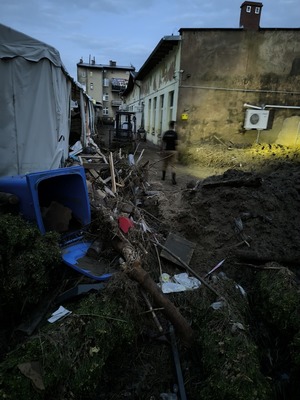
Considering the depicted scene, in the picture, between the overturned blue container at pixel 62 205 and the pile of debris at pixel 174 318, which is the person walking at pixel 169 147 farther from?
the overturned blue container at pixel 62 205

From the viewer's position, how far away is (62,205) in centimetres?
393

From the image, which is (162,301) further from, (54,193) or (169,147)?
(169,147)

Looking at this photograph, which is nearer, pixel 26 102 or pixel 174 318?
pixel 174 318

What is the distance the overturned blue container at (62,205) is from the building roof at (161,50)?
9116 mm

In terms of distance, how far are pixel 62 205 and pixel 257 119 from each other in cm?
981

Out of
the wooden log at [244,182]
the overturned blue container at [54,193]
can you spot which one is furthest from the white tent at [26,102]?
the wooden log at [244,182]

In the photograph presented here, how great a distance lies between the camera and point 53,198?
14.0 ft

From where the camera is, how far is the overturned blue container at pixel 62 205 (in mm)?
3156

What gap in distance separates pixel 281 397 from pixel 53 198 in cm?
377

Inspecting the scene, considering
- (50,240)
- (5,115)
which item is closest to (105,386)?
(50,240)

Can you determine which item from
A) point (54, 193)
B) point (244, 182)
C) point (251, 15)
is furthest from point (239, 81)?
point (54, 193)

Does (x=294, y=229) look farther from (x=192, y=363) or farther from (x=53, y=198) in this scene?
(x=53, y=198)

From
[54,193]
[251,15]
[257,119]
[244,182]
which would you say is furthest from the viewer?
[257,119]

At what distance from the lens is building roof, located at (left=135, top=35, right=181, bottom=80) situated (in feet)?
34.7
